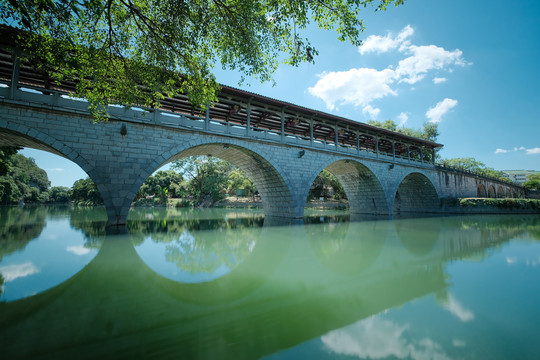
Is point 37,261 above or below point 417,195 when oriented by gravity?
below

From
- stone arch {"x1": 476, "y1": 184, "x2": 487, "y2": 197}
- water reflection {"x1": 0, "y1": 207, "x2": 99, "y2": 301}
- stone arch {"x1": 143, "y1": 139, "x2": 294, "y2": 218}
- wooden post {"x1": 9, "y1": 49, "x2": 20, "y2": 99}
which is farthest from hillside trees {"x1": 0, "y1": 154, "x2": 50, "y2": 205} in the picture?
stone arch {"x1": 476, "y1": 184, "x2": 487, "y2": 197}

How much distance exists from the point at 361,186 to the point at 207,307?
55.7ft

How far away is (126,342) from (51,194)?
5645 cm

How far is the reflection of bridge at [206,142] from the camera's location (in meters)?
7.43

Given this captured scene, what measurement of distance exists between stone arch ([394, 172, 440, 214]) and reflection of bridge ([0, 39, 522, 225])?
16 cm

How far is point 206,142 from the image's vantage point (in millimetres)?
10062

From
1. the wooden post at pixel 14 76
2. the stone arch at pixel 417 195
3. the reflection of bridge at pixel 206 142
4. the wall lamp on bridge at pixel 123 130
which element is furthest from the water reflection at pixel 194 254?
the stone arch at pixel 417 195

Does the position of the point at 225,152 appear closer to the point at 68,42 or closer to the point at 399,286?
the point at 68,42

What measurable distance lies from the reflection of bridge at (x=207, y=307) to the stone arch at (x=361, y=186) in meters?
12.2

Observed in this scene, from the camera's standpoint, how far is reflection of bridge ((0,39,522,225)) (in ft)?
24.4

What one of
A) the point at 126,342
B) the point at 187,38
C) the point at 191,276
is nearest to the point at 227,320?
the point at 126,342

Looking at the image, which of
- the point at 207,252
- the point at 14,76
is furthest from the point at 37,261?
the point at 14,76

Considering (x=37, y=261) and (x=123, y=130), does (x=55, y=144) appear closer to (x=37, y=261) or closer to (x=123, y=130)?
(x=123, y=130)

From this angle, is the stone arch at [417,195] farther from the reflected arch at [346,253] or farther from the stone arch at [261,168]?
the reflected arch at [346,253]
